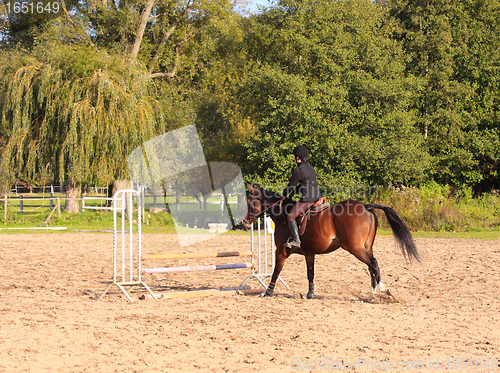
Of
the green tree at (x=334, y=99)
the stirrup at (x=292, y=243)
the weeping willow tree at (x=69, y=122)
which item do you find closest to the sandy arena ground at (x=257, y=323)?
the stirrup at (x=292, y=243)

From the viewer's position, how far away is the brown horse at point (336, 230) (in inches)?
312

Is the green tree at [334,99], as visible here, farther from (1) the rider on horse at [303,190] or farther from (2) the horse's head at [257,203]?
(1) the rider on horse at [303,190]

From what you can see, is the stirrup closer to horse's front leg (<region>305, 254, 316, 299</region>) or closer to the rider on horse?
the rider on horse

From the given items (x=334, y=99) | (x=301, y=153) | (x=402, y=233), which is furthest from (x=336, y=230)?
(x=334, y=99)

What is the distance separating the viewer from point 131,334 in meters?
5.84

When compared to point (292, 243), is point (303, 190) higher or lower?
higher

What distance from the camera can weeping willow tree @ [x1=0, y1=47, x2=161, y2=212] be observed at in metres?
20.9

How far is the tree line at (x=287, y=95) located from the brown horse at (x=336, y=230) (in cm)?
1353

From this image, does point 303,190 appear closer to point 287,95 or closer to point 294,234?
point 294,234

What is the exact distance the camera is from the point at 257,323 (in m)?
6.42

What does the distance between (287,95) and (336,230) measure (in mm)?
15309

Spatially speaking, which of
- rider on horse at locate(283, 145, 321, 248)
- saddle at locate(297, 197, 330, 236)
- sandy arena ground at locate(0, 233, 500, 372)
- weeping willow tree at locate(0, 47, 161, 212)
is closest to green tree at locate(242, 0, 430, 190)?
weeping willow tree at locate(0, 47, 161, 212)

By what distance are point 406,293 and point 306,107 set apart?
1501cm

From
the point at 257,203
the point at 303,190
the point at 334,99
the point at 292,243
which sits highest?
the point at 334,99
